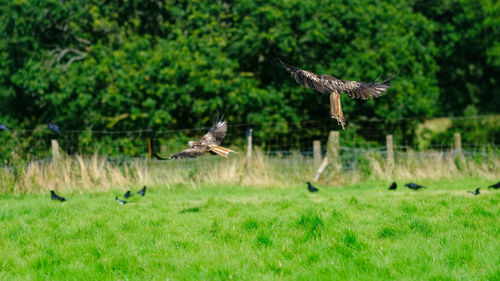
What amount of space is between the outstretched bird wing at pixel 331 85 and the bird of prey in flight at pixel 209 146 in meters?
1.58

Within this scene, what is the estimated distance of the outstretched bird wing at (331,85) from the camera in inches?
299

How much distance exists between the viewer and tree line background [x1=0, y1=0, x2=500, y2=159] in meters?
20.4

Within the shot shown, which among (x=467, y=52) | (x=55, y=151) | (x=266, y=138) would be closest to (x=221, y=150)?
(x=55, y=151)

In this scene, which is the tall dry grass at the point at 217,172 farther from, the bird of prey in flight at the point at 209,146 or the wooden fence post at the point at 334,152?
the bird of prey in flight at the point at 209,146

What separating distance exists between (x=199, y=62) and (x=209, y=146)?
37.7ft

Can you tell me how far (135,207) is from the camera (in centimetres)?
994

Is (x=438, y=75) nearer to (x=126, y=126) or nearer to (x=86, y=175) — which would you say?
(x=126, y=126)

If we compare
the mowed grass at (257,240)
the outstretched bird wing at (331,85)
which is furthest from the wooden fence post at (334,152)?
the outstretched bird wing at (331,85)

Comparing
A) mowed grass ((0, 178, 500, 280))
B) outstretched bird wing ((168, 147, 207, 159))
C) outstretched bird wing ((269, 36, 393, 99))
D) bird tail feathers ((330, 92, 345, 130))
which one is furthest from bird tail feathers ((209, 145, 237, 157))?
bird tail feathers ((330, 92, 345, 130))

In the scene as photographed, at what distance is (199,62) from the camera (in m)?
20.0

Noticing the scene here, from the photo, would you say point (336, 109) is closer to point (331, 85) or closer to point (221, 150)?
point (331, 85)

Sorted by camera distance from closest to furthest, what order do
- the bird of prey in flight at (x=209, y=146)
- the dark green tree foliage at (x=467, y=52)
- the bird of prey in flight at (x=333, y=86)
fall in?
the bird of prey in flight at (x=333, y=86) → the bird of prey in flight at (x=209, y=146) → the dark green tree foliage at (x=467, y=52)

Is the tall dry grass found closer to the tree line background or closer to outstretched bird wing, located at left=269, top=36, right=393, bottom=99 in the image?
the tree line background

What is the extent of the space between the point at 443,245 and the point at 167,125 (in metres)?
15.9
